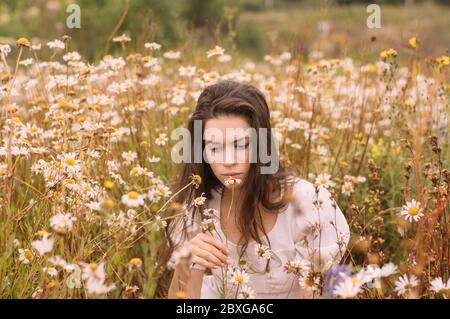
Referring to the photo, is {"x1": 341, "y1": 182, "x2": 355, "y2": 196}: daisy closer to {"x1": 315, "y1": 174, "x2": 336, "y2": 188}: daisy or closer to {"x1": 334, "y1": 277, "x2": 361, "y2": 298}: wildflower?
{"x1": 315, "y1": 174, "x2": 336, "y2": 188}: daisy

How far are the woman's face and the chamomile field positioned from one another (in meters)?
0.18

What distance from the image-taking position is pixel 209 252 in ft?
5.29

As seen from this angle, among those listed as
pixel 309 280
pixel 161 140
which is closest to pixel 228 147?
pixel 309 280

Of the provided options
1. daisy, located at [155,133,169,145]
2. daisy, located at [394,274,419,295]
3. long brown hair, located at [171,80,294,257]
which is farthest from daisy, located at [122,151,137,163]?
daisy, located at [394,274,419,295]

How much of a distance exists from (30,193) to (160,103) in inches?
32.7

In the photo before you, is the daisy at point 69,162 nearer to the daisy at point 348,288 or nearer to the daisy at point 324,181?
the daisy at point 348,288

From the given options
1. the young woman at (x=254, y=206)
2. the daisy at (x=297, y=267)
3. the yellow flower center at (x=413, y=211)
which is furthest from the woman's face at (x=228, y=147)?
the yellow flower center at (x=413, y=211)

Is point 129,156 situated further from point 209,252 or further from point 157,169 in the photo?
point 209,252

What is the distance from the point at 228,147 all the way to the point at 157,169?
2.56ft

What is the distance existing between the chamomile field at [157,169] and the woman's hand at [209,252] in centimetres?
9

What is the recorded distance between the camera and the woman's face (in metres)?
1.80

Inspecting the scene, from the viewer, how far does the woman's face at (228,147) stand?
1796 millimetres

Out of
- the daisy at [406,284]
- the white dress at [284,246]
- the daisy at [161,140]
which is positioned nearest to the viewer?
the daisy at [406,284]
